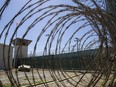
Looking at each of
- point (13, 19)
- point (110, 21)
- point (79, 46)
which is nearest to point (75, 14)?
point (110, 21)

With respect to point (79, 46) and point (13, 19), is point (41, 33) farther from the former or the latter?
point (79, 46)

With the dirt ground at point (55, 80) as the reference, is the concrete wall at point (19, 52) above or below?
above

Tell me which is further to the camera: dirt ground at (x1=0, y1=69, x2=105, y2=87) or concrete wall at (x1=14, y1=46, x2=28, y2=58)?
dirt ground at (x1=0, y1=69, x2=105, y2=87)

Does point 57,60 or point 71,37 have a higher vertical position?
point 71,37

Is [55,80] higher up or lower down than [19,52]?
lower down

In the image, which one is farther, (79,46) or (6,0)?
(79,46)

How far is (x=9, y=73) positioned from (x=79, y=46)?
13.6 ft

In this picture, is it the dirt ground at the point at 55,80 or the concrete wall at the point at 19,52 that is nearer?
the concrete wall at the point at 19,52

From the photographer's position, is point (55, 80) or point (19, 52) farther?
point (19, 52)

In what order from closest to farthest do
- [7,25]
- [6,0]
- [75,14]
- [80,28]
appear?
[6,0] < [7,25] < [75,14] < [80,28]

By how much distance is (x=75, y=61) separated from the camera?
24188 millimetres

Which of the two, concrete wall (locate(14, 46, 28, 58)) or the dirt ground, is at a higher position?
concrete wall (locate(14, 46, 28, 58))

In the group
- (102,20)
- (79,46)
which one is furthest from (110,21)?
(79,46)

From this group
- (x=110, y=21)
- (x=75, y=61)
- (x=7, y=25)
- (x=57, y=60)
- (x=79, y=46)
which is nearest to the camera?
(x=7, y=25)
